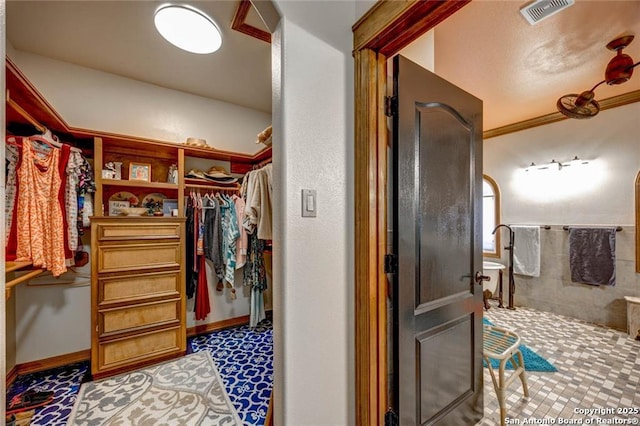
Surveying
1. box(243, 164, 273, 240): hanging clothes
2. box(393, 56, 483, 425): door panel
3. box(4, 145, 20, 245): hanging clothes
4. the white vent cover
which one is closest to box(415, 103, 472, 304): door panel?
box(393, 56, 483, 425): door panel

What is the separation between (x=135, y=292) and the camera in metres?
2.27

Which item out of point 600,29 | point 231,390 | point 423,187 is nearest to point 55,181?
point 231,390

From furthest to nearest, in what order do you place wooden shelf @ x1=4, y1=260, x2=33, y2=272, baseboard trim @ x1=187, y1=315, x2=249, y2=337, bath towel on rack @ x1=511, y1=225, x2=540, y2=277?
bath towel on rack @ x1=511, y1=225, x2=540, y2=277
baseboard trim @ x1=187, y1=315, x2=249, y2=337
wooden shelf @ x1=4, y1=260, x2=33, y2=272

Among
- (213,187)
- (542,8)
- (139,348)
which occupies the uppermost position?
(542,8)

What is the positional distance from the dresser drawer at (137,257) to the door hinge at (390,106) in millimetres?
2221

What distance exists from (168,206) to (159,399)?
1745 mm

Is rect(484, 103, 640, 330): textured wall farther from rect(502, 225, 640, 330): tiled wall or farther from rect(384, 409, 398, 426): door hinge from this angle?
rect(384, 409, 398, 426): door hinge

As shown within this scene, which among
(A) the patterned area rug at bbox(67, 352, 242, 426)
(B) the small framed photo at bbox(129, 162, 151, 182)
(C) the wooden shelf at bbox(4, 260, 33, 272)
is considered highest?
(B) the small framed photo at bbox(129, 162, 151, 182)

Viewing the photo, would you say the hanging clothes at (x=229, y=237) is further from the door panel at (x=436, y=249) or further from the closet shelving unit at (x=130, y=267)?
the door panel at (x=436, y=249)

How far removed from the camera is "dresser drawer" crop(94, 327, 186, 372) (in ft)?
7.02

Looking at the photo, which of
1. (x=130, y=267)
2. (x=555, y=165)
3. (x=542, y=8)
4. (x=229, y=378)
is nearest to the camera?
(x=542, y=8)

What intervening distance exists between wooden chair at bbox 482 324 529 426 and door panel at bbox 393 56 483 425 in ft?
0.35

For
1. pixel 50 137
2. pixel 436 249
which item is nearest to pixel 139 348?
pixel 50 137

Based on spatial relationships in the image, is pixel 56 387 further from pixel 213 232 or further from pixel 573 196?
pixel 573 196
